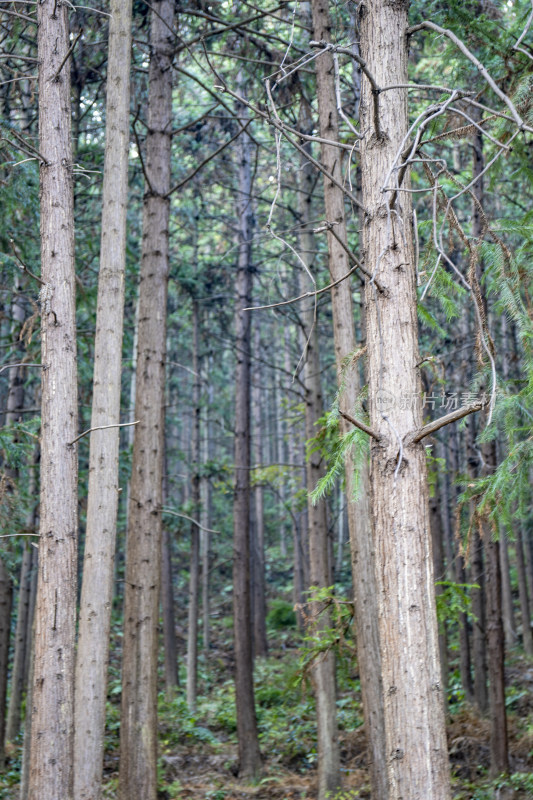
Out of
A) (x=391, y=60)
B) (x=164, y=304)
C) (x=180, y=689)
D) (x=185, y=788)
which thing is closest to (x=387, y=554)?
(x=391, y=60)

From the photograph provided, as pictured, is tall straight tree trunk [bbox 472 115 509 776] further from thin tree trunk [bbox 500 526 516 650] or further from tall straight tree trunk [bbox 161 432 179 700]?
tall straight tree trunk [bbox 161 432 179 700]

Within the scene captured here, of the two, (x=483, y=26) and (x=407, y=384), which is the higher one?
(x=483, y=26)

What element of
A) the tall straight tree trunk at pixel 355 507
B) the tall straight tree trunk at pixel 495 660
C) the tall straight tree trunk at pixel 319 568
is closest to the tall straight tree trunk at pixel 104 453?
the tall straight tree trunk at pixel 319 568

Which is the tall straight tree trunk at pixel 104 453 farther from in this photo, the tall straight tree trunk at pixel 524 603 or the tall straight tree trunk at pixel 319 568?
the tall straight tree trunk at pixel 524 603

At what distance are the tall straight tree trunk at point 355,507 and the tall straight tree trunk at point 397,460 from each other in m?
2.30

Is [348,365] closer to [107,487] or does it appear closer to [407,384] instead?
[407,384]

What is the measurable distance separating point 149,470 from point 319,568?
3437 mm

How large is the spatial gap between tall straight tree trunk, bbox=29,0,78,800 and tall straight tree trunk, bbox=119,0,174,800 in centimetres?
172

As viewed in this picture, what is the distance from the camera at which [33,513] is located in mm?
11367

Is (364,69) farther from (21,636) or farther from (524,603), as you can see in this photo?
(524,603)

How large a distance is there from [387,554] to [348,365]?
1.37m

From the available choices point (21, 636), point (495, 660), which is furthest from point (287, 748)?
point (21, 636)

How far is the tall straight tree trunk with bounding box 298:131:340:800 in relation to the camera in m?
9.05

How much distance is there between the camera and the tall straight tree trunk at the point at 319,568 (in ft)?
29.7
